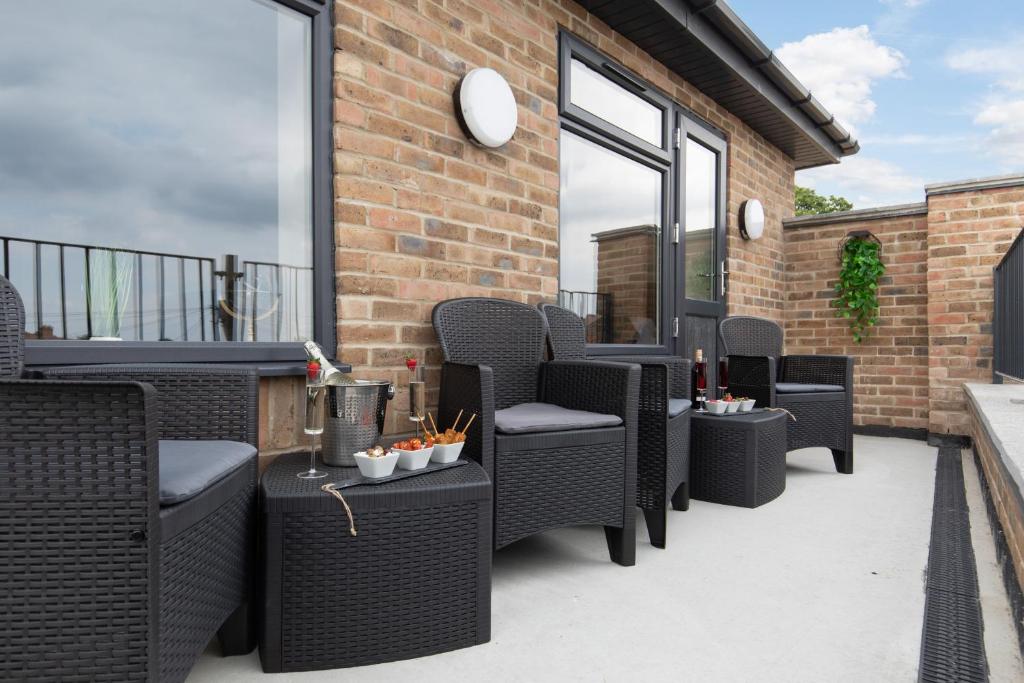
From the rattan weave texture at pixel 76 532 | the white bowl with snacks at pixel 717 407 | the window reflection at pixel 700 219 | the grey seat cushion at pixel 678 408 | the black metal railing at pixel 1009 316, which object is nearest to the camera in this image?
the rattan weave texture at pixel 76 532

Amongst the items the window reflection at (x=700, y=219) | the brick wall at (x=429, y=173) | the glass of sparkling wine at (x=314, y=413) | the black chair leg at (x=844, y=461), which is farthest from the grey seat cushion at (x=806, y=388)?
the glass of sparkling wine at (x=314, y=413)

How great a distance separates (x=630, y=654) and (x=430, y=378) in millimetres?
1395

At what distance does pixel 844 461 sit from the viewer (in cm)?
383

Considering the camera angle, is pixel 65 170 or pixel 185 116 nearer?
pixel 65 170

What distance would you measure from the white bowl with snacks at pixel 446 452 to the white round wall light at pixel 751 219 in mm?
4226

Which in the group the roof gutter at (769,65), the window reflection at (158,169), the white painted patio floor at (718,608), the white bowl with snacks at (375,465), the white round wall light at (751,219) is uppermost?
the roof gutter at (769,65)

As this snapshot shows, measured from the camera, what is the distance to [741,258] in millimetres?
5293

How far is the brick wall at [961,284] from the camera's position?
15.8 feet

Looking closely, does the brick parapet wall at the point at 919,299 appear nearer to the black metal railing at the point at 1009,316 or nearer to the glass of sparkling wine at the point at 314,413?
the black metal railing at the point at 1009,316

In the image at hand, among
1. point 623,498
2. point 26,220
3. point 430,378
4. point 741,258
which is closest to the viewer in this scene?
point 26,220

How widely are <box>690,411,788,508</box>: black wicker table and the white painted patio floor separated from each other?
0.14m

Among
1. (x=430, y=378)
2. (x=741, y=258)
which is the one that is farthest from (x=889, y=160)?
(x=430, y=378)

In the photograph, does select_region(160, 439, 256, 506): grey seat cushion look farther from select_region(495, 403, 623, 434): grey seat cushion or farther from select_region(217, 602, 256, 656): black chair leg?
select_region(495, 403, 623, 434): grey seat cushion

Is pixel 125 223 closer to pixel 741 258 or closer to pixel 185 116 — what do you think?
pixel 185 116
